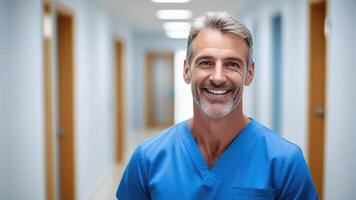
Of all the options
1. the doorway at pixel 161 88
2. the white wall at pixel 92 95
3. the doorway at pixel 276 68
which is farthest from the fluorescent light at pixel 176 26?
the doorway at pixel 276 68

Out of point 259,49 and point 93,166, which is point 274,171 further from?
point 259,49

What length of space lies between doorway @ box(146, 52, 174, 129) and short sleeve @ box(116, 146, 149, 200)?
7.51 metres

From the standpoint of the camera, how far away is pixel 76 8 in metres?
3.24

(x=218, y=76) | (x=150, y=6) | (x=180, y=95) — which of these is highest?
(x=150, y=6)

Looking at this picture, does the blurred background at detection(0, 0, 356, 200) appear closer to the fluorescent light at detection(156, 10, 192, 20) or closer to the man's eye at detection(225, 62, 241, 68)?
the fluorescent light at detection(156, 10, 192, 20)

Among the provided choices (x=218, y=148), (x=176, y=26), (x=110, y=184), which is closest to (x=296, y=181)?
(x=218, y=148)

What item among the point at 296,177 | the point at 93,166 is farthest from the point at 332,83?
the point at 93,166

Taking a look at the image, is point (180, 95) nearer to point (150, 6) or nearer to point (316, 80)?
point (150, 6)

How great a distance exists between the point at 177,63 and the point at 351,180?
681 cm

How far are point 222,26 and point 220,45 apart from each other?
0.17 ft

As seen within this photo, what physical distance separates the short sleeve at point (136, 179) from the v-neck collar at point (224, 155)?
0.47 ft

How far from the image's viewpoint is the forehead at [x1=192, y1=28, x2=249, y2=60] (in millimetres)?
919

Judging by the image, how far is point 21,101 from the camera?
6.75 feet

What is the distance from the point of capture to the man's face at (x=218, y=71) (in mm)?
917
